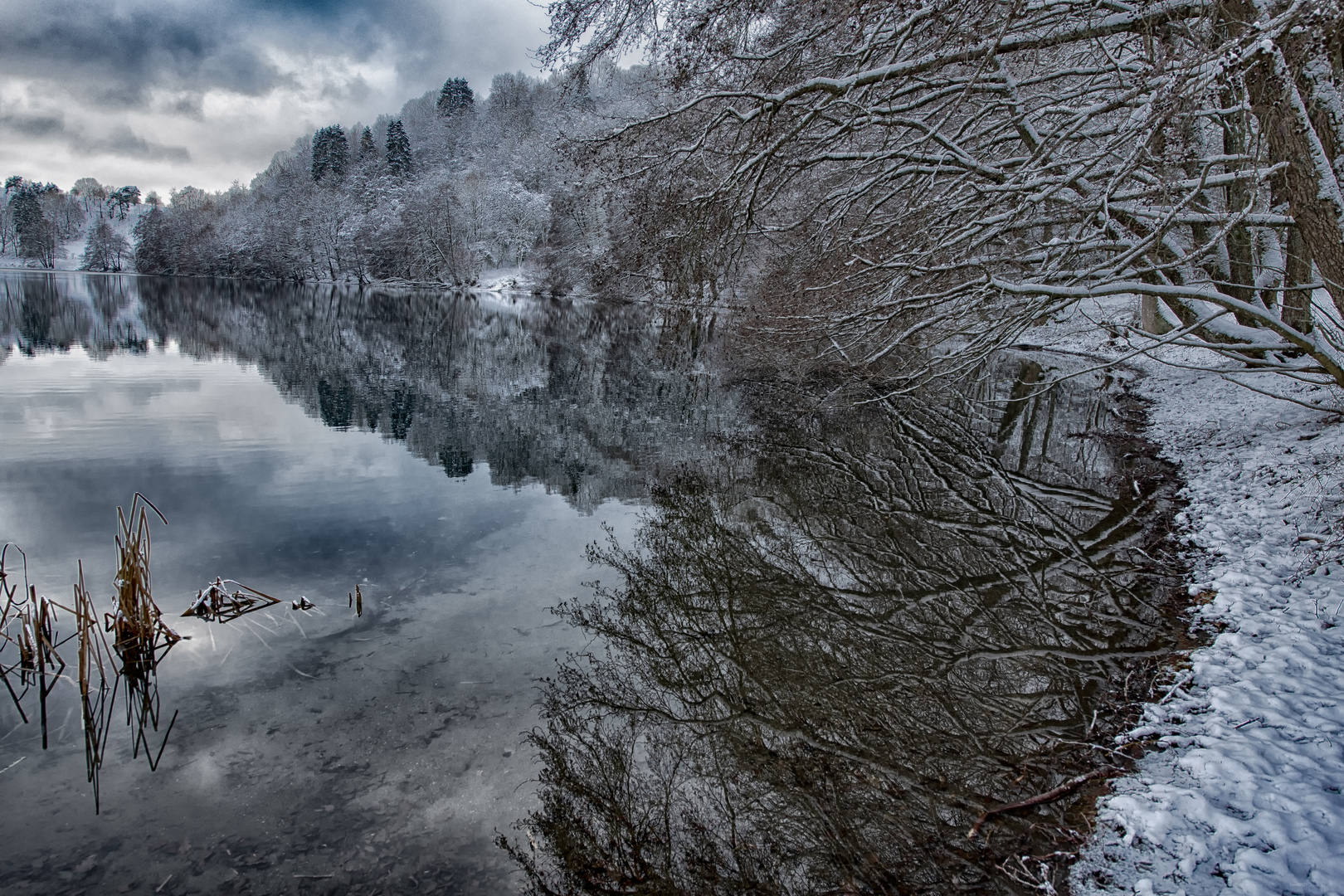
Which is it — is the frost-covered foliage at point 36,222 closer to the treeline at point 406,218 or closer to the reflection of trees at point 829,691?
the treeline at point 406,218

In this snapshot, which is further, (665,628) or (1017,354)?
(1017,354)

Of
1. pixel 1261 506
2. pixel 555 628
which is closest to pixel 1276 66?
pixel 1261 506

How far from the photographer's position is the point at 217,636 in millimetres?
5484

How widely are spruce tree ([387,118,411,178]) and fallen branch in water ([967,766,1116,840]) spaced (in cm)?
8336

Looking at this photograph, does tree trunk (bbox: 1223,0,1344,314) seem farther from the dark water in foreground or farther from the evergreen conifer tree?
the evergreen conifer tree

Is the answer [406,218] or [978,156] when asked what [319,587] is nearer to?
[978,156]

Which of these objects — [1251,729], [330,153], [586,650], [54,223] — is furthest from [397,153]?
[1251,729]

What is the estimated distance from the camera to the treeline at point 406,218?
66.2m

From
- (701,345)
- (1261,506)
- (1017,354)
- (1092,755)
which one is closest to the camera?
(1092,755)

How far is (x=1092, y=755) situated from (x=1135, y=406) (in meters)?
14.2

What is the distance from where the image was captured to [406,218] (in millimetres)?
67562

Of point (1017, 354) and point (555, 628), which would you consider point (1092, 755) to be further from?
point (1017, 354)

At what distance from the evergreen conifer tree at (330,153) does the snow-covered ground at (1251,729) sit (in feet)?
307

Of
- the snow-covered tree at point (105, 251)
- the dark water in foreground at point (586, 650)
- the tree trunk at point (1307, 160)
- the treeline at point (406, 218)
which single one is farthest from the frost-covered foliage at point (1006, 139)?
the snow-covered tree at point (105, 251)
